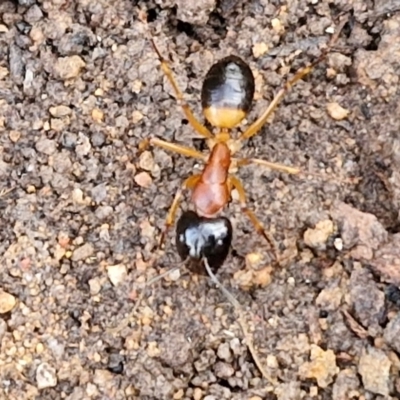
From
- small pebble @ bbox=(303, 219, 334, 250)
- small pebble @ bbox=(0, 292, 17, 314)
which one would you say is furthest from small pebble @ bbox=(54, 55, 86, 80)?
small pebble @ bbox=(303, 219, 334, 250)

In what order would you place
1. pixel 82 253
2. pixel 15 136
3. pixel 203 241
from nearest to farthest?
1. pixel 203 241
2. pixel 82 253
3. pixel 15 136

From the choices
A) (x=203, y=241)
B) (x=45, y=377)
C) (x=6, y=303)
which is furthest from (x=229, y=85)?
(x=45, y=377)

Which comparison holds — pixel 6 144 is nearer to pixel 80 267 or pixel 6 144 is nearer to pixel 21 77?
pixel 21 77

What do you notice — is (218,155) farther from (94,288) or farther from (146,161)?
(94,288)

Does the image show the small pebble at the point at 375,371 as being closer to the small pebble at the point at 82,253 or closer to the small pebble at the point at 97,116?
the small pebble at the point at 82,253

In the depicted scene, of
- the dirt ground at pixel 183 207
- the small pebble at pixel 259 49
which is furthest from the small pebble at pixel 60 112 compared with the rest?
the small pebble at pixel 259 49

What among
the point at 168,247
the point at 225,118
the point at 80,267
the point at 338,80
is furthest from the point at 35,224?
the point at 338,80

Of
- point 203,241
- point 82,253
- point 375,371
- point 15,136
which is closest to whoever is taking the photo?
point 375,371
